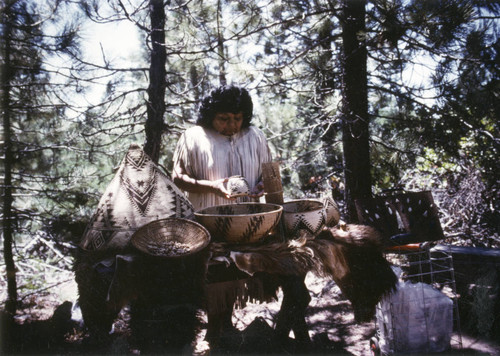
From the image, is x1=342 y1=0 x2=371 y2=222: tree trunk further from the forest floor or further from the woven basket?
the woven basket

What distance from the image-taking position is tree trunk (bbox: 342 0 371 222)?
135 inches

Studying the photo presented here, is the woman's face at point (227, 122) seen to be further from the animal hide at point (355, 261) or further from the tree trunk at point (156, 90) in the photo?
the tree trunk at point (156, 90)

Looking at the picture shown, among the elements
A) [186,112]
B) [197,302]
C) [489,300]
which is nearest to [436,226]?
[489,300]

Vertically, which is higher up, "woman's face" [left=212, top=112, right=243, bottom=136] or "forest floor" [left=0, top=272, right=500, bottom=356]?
"woman's face" [left=212, top=112, right=243, bottom=136]

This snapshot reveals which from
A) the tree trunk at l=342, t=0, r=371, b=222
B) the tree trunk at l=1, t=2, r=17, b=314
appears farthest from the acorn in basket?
the tree trunk at l=1, t=2, r=17, b=314

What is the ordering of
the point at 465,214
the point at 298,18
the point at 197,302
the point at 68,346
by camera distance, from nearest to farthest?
1. the point at 197,302
2. the point at 68,346
3. the point at 298,18
4. the point at 465,214

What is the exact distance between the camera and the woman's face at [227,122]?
208cm

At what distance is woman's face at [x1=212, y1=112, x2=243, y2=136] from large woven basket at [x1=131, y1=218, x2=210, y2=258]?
94 cm

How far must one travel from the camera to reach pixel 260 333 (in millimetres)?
2422

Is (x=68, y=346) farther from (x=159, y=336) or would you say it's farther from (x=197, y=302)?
(x=197, y=302)

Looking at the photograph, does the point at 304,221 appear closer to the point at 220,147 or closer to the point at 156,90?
the point at 220,147

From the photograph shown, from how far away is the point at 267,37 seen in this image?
4.56 metres

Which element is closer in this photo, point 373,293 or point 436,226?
point 373,293

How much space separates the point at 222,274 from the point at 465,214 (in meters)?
4.27
